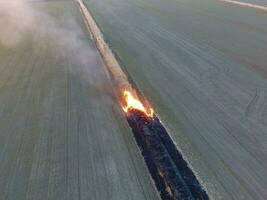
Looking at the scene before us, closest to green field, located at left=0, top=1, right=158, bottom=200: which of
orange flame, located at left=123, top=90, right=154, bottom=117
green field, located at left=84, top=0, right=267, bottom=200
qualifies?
orange flame, located at left=123, top=90, right=154, bottom=117

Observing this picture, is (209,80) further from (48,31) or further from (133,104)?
(48,31)

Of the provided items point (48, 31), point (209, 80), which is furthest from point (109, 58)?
point (48, 31)

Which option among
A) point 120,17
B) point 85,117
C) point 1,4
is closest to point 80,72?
point 85,117

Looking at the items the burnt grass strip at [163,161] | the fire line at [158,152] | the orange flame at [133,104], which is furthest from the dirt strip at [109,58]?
the burnt grass strip at [163,161]

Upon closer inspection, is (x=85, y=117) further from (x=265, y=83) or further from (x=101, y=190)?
(x=265, y=83)

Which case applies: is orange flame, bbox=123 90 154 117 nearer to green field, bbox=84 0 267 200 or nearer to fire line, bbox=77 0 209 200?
fire line, bbox=77 0 209 200
